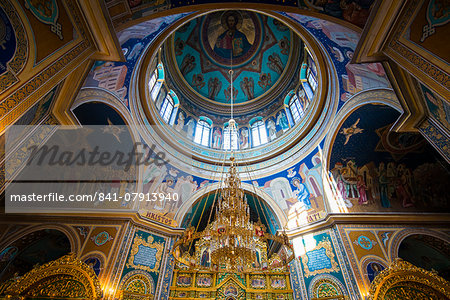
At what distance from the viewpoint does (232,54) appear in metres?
14.4

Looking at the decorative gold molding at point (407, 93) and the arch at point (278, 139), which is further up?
the arch at point (278, 139)

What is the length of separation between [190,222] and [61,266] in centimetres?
557

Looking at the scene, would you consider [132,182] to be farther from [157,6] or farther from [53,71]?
[157,6]

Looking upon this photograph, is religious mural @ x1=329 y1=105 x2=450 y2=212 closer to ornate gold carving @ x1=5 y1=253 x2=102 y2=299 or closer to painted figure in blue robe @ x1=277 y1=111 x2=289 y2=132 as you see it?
painted figure in blue robe @ x1=277 y1=111 x2=289 y2=132

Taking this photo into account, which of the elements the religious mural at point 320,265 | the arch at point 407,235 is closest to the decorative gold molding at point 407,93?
the arch at point 407,235

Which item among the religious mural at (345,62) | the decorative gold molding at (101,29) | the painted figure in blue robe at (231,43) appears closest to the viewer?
the decorative gold molding at (101,29)

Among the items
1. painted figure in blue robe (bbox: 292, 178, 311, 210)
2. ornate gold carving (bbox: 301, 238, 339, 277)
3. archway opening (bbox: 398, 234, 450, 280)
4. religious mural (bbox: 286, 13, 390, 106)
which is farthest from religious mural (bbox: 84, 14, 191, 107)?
archway opening (bbox: 398, 234, 450, 280)

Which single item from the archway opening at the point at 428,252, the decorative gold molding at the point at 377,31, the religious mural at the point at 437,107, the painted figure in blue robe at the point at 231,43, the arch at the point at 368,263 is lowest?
the arch at the point at 368,263

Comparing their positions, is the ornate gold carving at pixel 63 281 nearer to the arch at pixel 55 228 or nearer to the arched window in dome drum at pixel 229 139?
the arch at pixel 55 228

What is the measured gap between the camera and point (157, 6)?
191 inches

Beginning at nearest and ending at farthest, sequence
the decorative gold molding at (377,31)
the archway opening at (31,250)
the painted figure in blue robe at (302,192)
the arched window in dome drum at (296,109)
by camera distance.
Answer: the decorative gold molding at (377,31)
the archway opening at (31,250)
the painted figure in blue robe at (302,192)
the arched window in dome drum at (296,109)

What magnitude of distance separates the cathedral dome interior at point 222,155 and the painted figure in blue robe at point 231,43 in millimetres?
90

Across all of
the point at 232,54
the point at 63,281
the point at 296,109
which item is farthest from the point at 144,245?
the point at 232,54

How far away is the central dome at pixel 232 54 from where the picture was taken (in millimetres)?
12625
